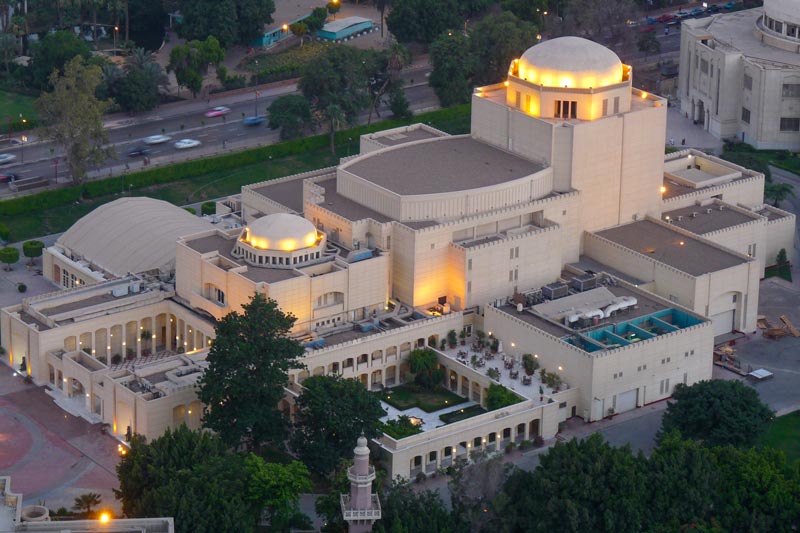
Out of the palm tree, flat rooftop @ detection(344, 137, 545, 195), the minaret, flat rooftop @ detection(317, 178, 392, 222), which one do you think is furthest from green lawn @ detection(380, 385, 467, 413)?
the palm tree

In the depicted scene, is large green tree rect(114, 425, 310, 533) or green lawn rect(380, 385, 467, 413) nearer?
large green tree rect(114, 425, 310, 533)

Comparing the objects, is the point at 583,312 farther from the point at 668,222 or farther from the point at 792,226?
the point at 792,226

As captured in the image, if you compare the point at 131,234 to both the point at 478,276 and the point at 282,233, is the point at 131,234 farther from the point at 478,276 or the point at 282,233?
the point at 478,276

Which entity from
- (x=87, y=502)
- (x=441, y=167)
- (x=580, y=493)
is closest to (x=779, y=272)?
(x=441, y=167)

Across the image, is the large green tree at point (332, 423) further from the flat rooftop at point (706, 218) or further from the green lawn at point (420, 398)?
the flat rooftop at point (706, 218)

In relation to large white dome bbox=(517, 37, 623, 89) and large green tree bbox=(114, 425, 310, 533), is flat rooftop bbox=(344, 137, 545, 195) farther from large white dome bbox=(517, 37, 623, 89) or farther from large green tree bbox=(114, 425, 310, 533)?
large green tree bbox=(114, 425, 310, 533)

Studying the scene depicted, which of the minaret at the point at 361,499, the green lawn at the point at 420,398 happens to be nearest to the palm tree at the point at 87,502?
the minaret at the point at 361,499
